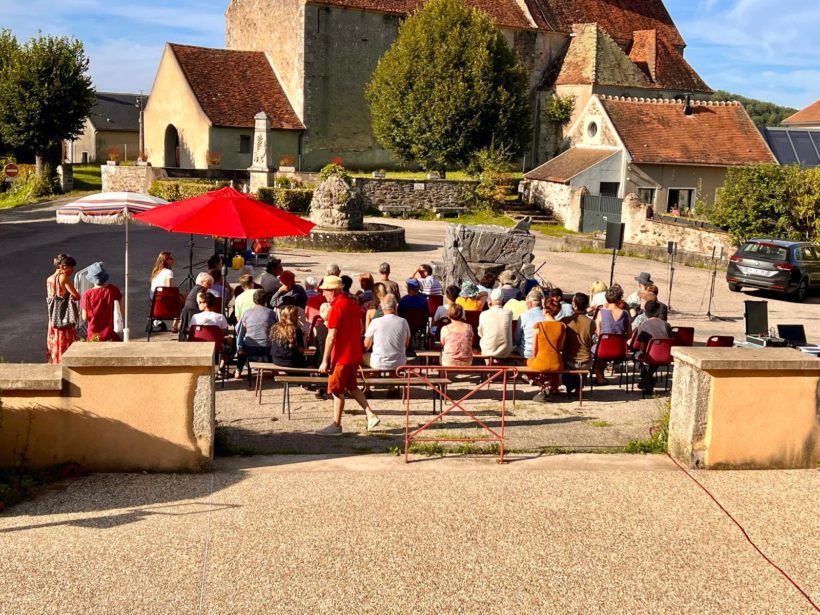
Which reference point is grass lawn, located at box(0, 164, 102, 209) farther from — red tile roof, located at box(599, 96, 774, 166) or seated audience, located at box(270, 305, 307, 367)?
seated audience, located at box(270, 305, 307, 367)

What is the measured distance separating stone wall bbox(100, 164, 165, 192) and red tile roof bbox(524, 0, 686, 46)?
983 inches

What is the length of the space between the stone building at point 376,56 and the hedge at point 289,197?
1163 centimetres

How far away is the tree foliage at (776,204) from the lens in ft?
93.5

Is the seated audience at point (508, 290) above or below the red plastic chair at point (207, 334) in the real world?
above

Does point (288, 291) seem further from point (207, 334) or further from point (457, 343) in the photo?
point (457, 343)

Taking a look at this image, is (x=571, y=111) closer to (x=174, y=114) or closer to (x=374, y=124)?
(x=374, y=124)

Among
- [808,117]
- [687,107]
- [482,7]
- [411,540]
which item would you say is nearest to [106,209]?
[411,540]

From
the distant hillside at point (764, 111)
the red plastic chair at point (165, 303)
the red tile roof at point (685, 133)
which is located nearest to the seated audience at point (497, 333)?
the red plastic chair at point (165, 303)

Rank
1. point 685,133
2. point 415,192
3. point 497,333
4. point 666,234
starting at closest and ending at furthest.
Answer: point 497,333 < point 666,234 < point 415,192 < point 685,133

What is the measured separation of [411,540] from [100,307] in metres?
6.40

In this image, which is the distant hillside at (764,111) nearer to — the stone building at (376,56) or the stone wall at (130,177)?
A: the stone building at (376,56)

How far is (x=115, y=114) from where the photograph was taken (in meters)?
69.0

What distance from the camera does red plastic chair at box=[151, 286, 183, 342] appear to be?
13689 mm

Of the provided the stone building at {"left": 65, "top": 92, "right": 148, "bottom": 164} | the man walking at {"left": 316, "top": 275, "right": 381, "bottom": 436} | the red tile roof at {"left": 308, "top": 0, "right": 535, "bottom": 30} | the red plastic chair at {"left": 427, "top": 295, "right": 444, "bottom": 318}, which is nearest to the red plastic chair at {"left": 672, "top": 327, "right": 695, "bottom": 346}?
the red plastic chair at {"left": 427, "top": 295, "right": 444, "bottom": 318}
